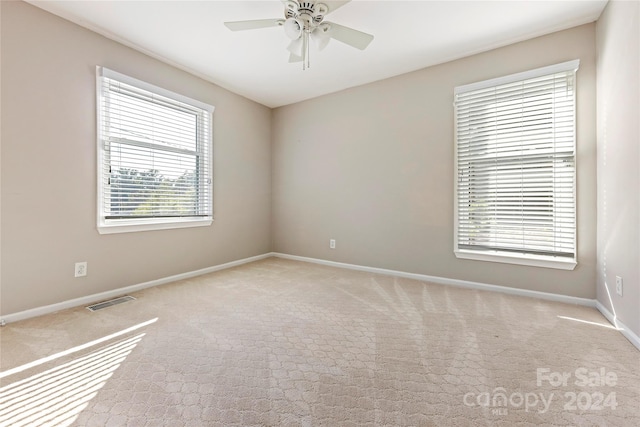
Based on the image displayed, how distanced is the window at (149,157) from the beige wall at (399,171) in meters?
1.39

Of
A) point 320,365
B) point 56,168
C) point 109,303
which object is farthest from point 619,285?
point 56,168

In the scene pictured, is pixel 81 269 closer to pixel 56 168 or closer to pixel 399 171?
pixel 56 168

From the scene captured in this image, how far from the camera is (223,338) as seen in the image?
1919 mm

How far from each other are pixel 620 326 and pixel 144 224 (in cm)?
424

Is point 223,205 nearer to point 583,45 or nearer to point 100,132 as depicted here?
point 100,132

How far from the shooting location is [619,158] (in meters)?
2.04

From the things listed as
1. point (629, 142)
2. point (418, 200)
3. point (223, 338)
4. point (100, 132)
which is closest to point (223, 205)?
point (100, 132)

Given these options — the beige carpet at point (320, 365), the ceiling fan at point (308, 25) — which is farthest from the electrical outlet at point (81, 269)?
the ceiling fan at point (308, 25)

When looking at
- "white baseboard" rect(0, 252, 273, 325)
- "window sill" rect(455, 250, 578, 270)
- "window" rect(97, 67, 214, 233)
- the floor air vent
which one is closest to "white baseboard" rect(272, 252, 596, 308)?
"window sill" rect(455, 250, 578, 270)

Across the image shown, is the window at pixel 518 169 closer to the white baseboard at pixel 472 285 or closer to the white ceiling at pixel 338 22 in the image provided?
the white baseboard at pixel 472 285

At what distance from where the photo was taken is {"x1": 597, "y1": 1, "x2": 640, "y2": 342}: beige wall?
6.00 ft

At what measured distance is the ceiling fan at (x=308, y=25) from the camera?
1.99 metres

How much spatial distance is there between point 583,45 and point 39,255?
5.06 meters

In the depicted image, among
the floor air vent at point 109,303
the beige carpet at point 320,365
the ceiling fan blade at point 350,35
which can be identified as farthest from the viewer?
the floor air vent at point 109,303
